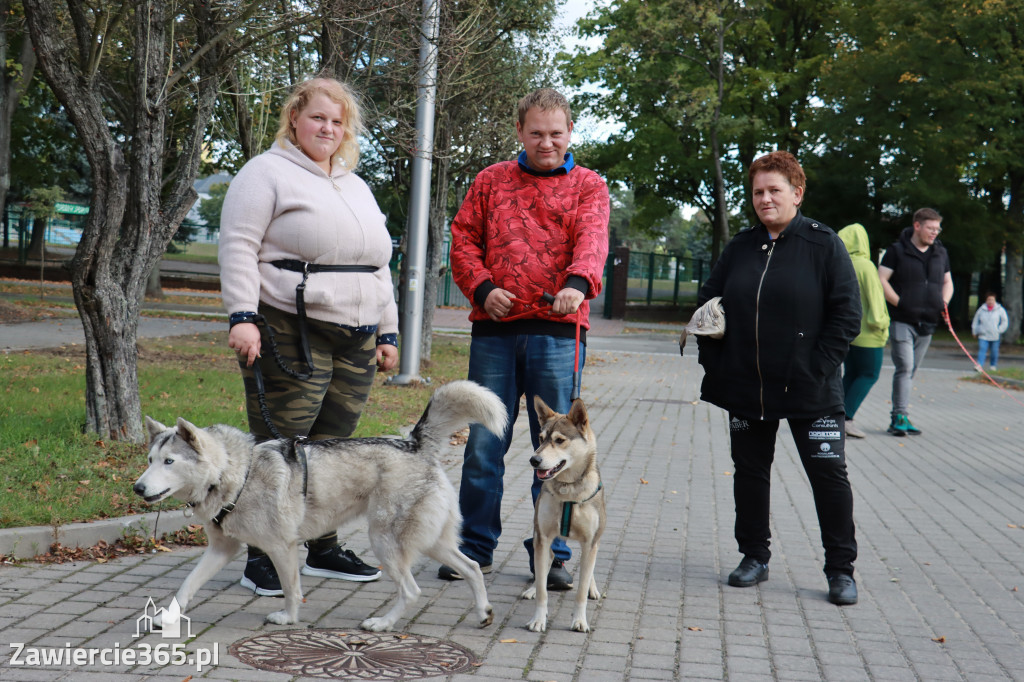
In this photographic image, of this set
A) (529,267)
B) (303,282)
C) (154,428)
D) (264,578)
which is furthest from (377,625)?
(529,267)

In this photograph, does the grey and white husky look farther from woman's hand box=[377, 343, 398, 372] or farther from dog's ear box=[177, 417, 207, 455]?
woman's hand box=[377, 343, 398, 372]

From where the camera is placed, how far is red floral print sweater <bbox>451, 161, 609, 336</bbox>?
4.75 m

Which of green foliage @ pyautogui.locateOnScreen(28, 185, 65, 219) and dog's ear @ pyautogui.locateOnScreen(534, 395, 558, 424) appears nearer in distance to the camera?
dog's ear @ pyautogui.locateOnScreen(534, 395, 558, 424)

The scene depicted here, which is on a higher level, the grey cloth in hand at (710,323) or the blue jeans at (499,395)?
the grey cloth in hand at (710,323)

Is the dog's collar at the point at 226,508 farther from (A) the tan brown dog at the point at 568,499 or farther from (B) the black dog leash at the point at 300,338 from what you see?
(A) the tan brown dog at the point at 568,499

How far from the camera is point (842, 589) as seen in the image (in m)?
4.93

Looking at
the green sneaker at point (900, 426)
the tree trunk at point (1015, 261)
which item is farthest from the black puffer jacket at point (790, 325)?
the tree trunk at point (1015, 261)

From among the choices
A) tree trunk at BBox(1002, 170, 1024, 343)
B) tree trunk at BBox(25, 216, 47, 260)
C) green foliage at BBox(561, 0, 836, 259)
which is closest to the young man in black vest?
green foliage at BBox(561, 0, 836, 259)

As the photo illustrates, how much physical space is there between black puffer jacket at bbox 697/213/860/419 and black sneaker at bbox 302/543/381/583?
2146 millimetres

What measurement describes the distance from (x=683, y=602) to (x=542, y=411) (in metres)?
1.31

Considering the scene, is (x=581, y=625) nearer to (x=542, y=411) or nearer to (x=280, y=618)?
(x=542, y=411)

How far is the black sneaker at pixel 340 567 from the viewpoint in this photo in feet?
16.2

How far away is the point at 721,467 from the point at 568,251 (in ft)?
15.4

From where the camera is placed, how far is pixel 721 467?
29.0ft
